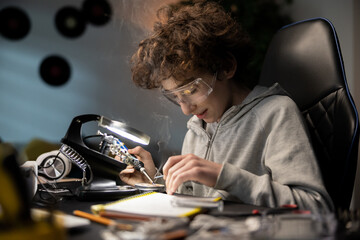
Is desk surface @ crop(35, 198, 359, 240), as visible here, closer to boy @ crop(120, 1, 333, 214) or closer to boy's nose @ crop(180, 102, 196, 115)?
boy @ crop(120, 1, 333, 214)

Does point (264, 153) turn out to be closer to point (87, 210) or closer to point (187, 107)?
point (187, 107)

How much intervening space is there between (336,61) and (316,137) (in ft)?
0.82

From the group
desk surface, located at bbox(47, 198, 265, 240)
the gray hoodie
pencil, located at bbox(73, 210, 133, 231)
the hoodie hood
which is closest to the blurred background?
the gray hoodie

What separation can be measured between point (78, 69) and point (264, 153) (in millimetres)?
993

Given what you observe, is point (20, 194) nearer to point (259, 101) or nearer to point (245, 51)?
point (259, 101)

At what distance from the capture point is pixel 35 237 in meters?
0.43

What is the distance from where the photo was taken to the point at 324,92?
1.11 meters

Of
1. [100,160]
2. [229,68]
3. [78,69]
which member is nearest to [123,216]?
[100,160]

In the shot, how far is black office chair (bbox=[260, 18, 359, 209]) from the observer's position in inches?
39.3

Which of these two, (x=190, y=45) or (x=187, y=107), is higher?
(x=190, y=45)

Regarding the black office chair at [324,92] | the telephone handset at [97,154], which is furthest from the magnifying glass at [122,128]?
the black office chair at [324,92]

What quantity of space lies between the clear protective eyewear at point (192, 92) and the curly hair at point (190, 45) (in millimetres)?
68

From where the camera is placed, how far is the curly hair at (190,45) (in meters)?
1.13

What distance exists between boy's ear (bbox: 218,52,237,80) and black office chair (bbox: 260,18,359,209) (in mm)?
182
